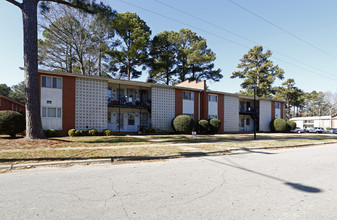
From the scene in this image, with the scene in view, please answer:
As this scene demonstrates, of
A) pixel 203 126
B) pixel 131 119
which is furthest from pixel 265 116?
pixel 131 119

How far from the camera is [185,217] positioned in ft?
9.96

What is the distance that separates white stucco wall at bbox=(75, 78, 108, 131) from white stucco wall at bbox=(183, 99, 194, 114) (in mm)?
9611

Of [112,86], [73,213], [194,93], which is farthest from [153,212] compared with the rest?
[194,93]

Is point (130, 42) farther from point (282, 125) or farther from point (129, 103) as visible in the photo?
point (282, 125)

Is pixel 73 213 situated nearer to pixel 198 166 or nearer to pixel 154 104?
pixel 198 166

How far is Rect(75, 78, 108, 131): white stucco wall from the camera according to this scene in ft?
59.7

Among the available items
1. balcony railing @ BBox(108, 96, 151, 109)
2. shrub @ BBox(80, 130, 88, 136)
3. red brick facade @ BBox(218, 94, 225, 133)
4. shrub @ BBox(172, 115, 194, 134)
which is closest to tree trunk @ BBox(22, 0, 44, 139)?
shrub @ BBox(80, 130, 88, 136)

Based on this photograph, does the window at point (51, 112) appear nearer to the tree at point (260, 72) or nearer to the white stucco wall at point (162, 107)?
the white stucco wall at point (162, 107)

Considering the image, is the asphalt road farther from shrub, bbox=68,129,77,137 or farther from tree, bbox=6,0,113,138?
shrub, bbox=68,129,77,137

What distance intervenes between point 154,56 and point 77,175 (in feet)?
Answer: 102

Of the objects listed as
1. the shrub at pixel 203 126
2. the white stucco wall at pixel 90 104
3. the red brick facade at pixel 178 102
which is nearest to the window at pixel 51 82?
the white stucco wall at pixel 90 104

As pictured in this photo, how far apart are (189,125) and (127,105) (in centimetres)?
724

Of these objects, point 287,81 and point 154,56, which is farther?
point 287,81

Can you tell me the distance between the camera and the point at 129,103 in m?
22.4
